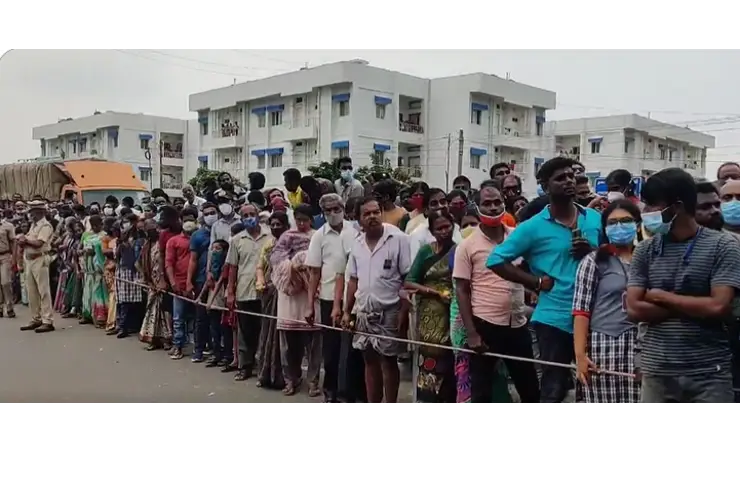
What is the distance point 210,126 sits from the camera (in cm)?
4425

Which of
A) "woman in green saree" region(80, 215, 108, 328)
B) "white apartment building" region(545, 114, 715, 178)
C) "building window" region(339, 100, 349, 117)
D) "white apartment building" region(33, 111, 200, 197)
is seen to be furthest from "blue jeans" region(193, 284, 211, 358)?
"white apartment building" region(33, 111, 200, 197)

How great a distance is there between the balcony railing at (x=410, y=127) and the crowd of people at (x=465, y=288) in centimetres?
2879

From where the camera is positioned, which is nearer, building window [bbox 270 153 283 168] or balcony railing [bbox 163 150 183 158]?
building window [bbox 270 153 283 168]

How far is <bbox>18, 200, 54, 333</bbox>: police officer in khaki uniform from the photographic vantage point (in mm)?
10609

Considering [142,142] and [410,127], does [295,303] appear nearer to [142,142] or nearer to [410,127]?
[410,127]

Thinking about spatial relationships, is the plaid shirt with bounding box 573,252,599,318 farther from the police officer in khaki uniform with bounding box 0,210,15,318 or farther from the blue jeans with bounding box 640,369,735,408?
the police officer in khaki uniform with bounding box 0,210,15,318

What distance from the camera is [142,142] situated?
4988 cm

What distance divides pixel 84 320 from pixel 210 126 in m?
34.1

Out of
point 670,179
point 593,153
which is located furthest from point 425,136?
point 670,179

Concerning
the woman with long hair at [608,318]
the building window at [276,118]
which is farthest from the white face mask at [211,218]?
the building window at [276,118]

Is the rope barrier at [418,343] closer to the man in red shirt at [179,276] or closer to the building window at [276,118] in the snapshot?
the man in red shirt at [179,276]

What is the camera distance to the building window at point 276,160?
131ft

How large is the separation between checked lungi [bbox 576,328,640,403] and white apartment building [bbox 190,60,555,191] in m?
31.7

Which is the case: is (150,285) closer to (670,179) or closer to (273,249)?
(273,249)
